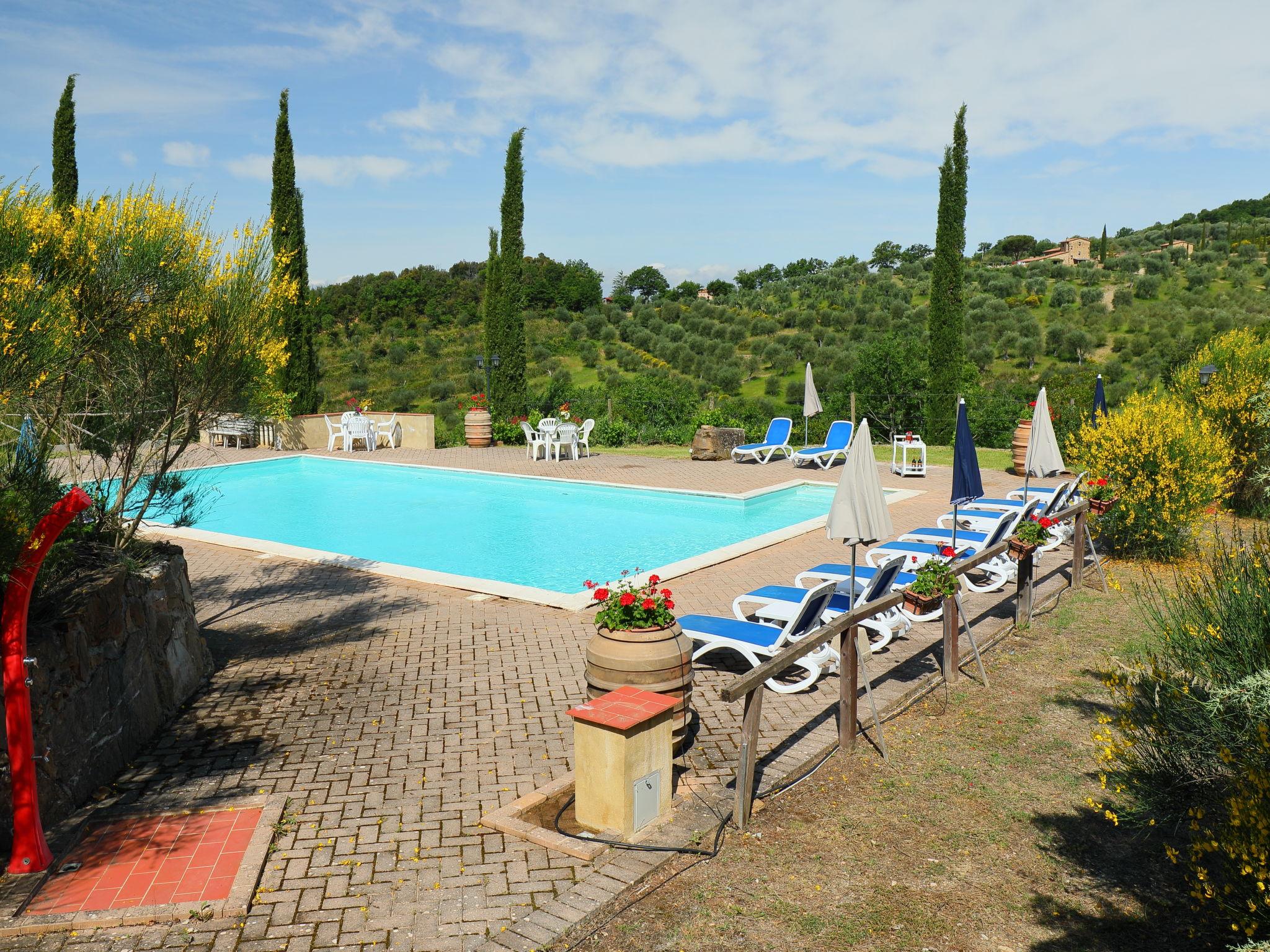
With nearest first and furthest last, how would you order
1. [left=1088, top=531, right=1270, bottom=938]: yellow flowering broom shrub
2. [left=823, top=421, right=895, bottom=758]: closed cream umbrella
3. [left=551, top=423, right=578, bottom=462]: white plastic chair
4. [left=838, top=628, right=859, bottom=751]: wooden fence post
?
[left=1088, top=531, right=1270, bottom=938]: yellow flowering broom shrub, [left=838, top=628, right=859, bottom=751]: wooden fence post, [left=823, top=421, right=895, bottom=758]: closed cream umbrella, [left=551, top=423, right=578, bottom=462]: white plastic chair

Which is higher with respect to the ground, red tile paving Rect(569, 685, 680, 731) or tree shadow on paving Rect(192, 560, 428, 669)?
red tile paving Rect(569, 685, 680, 731)

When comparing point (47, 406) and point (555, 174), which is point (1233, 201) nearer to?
point (555, 174)

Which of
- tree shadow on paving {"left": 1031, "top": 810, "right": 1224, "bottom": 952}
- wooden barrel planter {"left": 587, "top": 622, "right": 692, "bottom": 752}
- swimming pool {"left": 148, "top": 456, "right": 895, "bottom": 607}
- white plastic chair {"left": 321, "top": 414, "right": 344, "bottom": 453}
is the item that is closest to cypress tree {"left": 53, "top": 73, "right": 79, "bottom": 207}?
white plastic chair {"left": 321, "top": 414, "right": 344, "bottom": 453}

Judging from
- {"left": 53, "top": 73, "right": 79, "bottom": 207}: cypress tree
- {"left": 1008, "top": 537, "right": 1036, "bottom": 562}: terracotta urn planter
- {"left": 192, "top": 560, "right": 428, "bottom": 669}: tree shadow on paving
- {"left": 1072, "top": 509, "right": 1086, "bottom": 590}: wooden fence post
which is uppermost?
{"left": 53, "top": 73, "right": 79, "bottom": 207}: cypress tree

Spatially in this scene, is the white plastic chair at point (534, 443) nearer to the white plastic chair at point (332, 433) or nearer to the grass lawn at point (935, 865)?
the white plastic chair at point (332, 433)

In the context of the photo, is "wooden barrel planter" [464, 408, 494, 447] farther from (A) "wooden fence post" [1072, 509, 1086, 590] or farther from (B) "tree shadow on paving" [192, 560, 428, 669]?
(A) "wooden fence post" [1072, 509, 1086, 590]

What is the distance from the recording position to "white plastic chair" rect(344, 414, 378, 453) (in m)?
20.3

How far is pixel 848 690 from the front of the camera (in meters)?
4.89

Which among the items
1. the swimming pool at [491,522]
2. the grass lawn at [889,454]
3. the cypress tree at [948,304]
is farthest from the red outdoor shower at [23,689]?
the cypress tree at [948,304]

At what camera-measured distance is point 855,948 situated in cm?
321

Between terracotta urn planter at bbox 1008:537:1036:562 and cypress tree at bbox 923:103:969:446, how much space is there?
13095mm

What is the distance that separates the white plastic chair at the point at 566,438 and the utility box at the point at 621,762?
47.0 feet

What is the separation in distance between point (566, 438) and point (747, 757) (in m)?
14.8

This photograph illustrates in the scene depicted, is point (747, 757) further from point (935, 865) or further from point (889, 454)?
point (889, 454)
